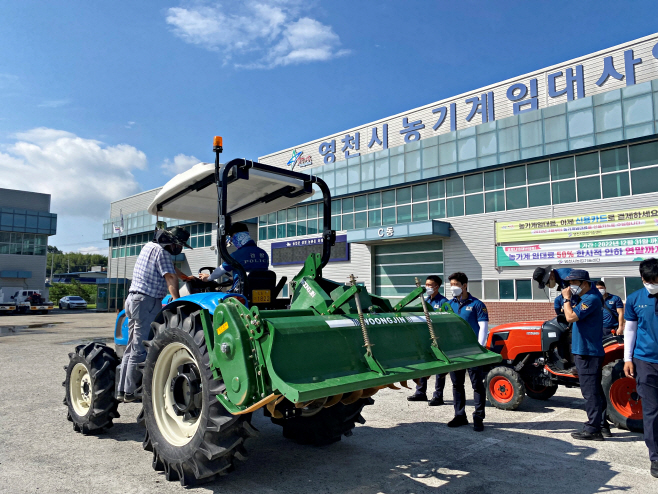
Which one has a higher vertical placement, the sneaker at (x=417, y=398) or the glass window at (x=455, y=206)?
the glass window at (x=455, y=206)

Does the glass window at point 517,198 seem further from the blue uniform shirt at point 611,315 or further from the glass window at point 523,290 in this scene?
the blue uniform shirt at point 611,315

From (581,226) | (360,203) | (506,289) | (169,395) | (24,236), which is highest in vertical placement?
(24,236)

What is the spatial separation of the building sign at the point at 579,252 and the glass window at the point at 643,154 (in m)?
2.98

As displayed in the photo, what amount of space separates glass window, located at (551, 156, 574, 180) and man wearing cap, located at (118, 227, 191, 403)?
65.7 feet

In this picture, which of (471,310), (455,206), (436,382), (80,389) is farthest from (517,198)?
(80,389)

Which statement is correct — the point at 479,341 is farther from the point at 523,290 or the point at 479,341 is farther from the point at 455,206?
the point at 455,206

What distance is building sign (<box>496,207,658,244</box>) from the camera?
18.5 metres

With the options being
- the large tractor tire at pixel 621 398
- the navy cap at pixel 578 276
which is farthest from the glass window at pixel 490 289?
the navy cap at pixel 578 276

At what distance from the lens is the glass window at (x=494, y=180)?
22.7 metres

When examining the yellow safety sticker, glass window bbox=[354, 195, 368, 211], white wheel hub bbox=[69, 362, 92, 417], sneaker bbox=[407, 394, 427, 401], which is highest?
glass window bbox=[354, 195, 368, 211]

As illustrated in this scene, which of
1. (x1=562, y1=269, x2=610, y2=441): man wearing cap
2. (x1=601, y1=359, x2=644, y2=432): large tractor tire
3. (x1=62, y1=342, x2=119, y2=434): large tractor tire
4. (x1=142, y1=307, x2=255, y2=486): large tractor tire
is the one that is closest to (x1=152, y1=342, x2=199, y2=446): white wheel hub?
(x1=142, y1=307, x2=255, y2=486): large tractor tire

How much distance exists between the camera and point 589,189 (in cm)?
2019

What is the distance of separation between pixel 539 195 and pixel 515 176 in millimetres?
1461

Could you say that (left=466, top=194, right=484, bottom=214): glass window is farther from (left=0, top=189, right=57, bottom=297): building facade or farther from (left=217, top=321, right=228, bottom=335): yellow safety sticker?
(left=0, top=189, right=57, bottom=297): building facade
